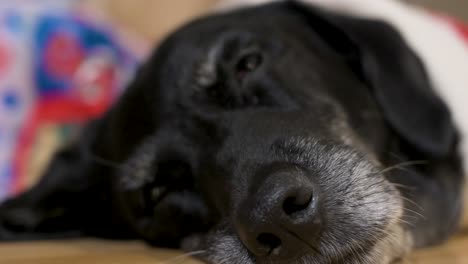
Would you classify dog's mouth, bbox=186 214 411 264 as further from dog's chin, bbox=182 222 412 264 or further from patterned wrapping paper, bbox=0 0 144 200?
patterned wrapping paper, bbox=0 0 144 200

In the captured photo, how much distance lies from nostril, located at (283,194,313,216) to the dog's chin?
86 mm

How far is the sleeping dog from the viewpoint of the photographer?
1.16 m

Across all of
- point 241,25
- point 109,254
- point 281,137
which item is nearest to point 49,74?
point 241,25

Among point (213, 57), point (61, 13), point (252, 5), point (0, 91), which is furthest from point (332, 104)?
point (61, 13)

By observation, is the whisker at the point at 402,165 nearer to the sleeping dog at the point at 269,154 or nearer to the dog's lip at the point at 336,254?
the sleeping dog at the point at 269,154

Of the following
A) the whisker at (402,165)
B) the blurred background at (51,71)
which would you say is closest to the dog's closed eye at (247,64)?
the whisker at (402,165)

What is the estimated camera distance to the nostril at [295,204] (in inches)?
42.0

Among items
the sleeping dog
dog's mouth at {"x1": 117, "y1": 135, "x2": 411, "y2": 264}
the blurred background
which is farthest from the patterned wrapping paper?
dog's mouth at {"x1": 117, "y1": 135, "x2": 411, "y2": 264}

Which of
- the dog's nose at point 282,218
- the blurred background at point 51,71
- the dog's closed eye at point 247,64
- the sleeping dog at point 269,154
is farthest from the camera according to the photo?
the blurred background at point 51,71

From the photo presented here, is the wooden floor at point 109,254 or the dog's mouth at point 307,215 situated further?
the wooden floor at point 109,254

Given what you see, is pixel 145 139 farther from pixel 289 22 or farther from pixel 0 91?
pixel 0 91

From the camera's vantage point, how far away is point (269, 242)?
1094 millimetres

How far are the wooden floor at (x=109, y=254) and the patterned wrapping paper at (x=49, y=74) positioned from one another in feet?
4.65

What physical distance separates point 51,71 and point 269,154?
96.2 inches
